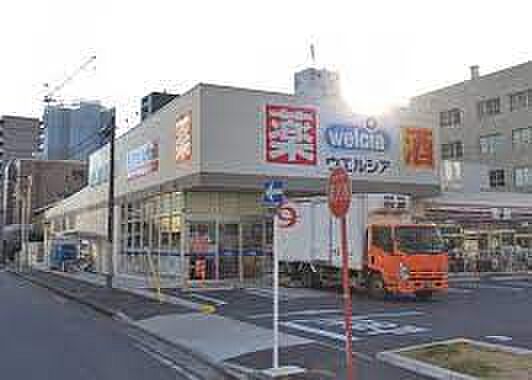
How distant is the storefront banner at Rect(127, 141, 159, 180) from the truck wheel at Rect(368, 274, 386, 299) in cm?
1307

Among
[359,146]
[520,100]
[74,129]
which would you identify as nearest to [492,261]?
[359,146]

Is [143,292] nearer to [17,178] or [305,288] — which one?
[305,288]

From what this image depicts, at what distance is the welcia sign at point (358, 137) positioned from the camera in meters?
27.7

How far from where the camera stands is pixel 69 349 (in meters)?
12.0

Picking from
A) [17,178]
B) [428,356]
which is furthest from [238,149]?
[17,178]

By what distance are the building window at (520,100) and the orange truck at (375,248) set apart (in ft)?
135

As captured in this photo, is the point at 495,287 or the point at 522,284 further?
the point at 522,284

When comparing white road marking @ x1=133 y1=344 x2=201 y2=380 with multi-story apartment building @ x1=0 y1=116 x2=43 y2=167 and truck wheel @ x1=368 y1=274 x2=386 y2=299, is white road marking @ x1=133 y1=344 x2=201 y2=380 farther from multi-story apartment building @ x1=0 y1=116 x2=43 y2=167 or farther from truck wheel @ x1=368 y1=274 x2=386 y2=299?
multi-story apartment building @ x1=0 y1=116 x2=43 y2=167

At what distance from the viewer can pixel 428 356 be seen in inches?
391

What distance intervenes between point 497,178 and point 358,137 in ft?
119

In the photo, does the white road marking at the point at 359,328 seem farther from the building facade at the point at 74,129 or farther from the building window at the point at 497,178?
the building window at the point at 497,178

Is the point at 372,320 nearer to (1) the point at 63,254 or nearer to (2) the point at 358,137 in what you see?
(2) the point at 358,137

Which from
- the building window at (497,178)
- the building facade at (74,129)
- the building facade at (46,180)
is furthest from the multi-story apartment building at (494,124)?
the building facade at (46,180)

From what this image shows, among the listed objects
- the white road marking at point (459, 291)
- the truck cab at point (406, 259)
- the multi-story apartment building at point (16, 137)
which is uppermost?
the multi-story apartment building at point (16, 137)
